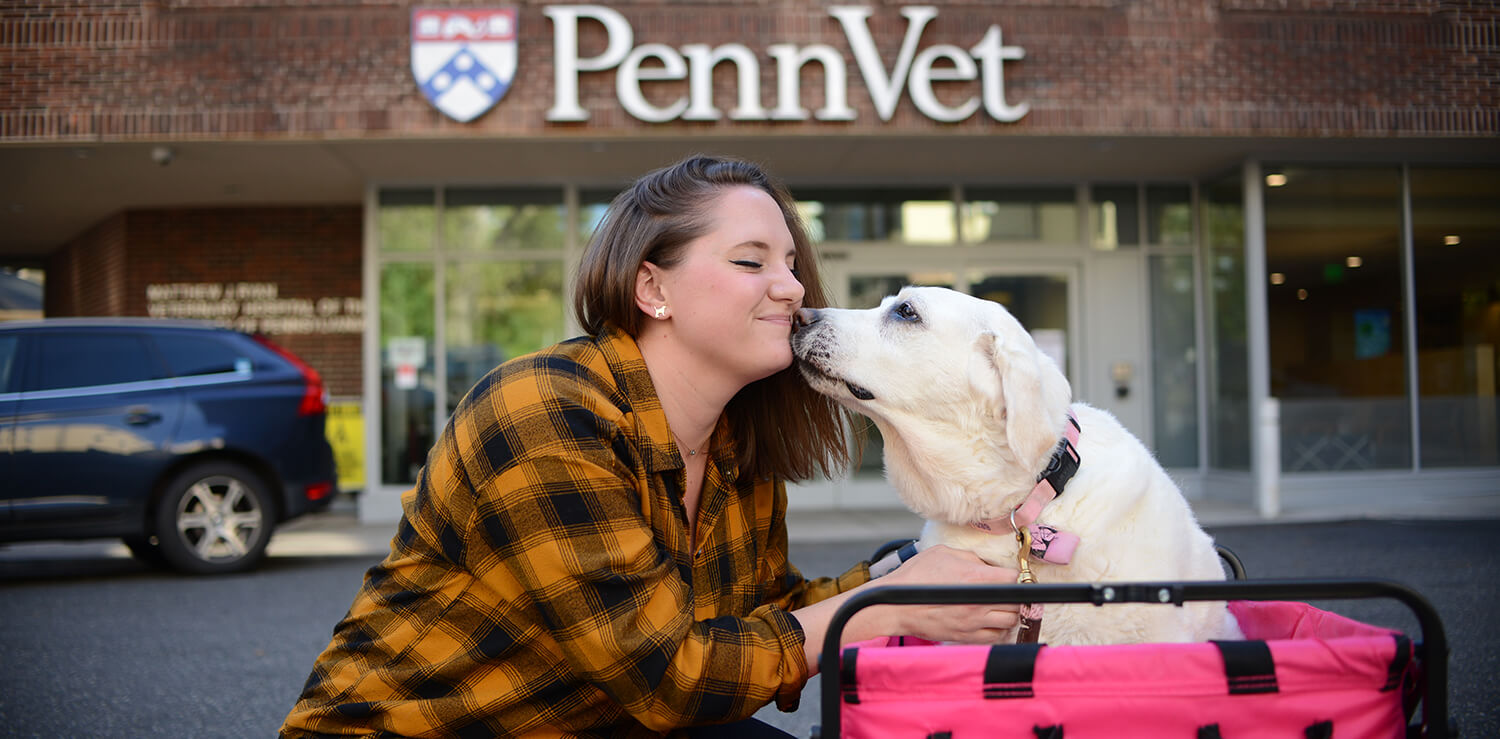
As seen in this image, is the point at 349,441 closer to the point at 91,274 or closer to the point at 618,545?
the point at 91,274

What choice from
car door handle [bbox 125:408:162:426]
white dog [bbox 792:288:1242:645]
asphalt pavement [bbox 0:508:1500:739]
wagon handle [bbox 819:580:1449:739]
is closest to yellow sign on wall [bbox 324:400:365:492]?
asphalt pavement [bbox 0:508:1500:739]

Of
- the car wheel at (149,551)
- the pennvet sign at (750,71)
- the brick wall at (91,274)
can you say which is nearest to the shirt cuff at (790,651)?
the car wheel at (149,551)

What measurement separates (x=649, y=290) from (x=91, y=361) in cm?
665

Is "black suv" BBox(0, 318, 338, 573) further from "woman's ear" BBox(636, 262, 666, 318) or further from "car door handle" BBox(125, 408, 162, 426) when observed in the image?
"woman's ear" BBox(636, 262, 666, 318)

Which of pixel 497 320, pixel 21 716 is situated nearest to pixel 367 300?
pixel 497 320

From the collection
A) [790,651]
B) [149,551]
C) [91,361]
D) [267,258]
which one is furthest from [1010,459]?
[267,258]

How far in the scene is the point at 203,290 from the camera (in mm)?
12727

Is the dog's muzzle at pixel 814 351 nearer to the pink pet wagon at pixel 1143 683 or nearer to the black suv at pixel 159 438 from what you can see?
the pink pet wagon at pixel 1143 683

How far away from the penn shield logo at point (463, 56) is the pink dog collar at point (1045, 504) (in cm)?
829

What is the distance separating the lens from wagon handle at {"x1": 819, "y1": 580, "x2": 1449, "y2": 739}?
132cm

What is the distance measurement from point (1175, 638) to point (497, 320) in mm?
10217

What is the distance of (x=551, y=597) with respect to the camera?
164 cm

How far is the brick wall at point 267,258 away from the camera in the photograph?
1264 centimetres

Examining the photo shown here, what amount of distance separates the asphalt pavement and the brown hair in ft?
4.15
